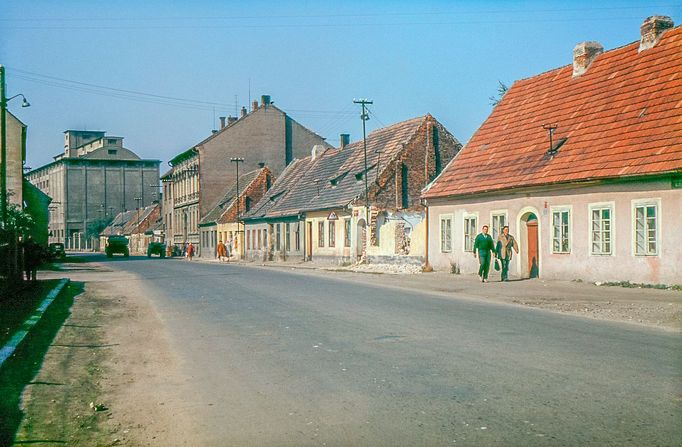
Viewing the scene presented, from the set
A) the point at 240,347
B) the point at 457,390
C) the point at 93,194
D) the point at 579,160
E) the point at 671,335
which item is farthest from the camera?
the point at 93,194

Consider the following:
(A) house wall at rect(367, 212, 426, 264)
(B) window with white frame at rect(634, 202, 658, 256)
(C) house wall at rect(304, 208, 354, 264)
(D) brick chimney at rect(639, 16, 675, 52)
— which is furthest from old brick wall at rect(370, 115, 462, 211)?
(B) window with white frame at rect(634, 202, 658, 256)

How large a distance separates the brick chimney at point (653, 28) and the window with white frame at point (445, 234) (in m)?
9.82

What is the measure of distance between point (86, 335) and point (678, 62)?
61.9 ft

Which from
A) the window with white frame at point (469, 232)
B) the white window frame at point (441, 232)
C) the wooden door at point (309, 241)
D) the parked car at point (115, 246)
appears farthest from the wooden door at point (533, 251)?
the parked car at point (115, 246)

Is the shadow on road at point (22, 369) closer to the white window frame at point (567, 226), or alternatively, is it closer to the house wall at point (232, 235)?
the white window frame at point (567, 226)

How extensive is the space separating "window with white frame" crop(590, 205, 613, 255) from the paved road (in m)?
8.68

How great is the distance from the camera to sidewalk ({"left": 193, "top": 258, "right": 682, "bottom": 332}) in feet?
48.1

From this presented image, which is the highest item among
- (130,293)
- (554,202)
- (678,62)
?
(678,62)

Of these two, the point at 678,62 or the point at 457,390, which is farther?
the point at 678,62

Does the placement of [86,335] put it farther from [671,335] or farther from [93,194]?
[93,194]

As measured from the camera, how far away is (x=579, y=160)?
23.8 meters

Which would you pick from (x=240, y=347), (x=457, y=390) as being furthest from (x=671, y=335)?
(x=240, y=347)

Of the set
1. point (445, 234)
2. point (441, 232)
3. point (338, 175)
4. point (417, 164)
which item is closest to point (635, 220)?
point (445, 234)

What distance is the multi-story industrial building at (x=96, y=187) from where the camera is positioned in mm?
123688
